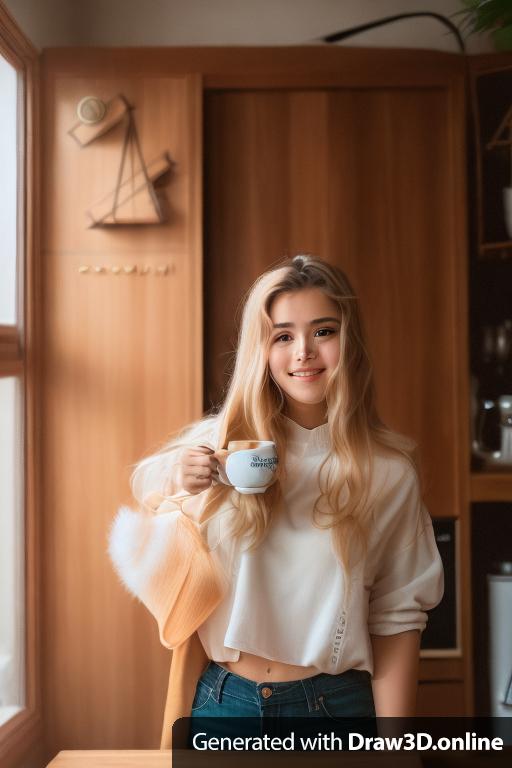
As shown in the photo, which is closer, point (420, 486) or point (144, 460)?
point (420, 486)

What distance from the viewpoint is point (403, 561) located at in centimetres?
104

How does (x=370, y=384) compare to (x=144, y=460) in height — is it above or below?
above

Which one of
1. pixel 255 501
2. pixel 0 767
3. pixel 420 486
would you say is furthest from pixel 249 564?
pixel 0 767

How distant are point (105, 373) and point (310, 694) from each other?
61 cm

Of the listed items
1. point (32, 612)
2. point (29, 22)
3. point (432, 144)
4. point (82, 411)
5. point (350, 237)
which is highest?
point (29, 22)

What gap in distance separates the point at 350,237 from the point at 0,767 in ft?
3.38

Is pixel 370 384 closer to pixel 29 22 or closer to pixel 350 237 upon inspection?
pixel 350 237

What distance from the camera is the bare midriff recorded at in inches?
40.1

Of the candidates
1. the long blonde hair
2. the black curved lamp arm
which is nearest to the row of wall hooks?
the long blonde hair

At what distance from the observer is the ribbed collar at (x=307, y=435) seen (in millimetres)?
1068

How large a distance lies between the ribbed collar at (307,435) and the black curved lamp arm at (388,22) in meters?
0.64

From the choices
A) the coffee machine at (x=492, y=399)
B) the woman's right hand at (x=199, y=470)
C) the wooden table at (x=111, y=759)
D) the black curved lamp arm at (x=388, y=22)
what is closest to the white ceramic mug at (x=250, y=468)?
the woman's right hand at (x=199, y=470)

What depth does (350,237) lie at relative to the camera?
125cm

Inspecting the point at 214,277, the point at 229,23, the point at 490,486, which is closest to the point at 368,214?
the point at 214,277
